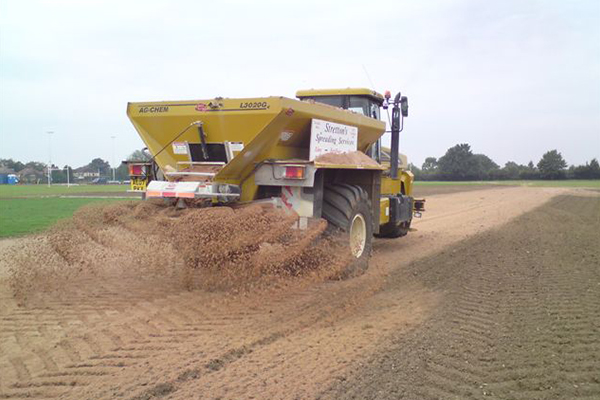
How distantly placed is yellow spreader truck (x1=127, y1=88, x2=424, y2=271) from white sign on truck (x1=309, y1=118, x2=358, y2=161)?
0.01 meters

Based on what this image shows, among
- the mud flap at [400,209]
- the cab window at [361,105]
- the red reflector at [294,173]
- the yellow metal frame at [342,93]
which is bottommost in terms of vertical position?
the mud flap at [400,209]

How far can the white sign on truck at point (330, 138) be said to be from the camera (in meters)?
6.15

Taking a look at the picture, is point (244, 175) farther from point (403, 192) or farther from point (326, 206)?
point (403, 192)

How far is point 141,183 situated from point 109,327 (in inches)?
99.4

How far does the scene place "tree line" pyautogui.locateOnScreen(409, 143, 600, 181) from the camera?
243 feet

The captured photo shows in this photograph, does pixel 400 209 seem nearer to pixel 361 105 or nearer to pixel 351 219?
pixel 361 105

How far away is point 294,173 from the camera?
5965mm

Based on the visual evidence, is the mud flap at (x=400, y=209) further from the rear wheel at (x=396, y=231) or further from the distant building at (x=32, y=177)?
the distant building at (x=32, y=177)

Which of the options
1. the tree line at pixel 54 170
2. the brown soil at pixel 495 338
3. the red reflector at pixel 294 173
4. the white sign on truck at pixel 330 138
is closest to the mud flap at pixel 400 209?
the brown soil at pixel 495 338

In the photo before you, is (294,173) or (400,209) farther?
(400,209)

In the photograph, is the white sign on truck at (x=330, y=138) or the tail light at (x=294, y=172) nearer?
the tail light at (x=294, y=172)

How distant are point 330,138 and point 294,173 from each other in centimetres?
83

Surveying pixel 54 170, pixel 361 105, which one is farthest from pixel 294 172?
pixel 54 170

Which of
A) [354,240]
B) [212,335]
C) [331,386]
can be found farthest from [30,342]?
[354,240]
